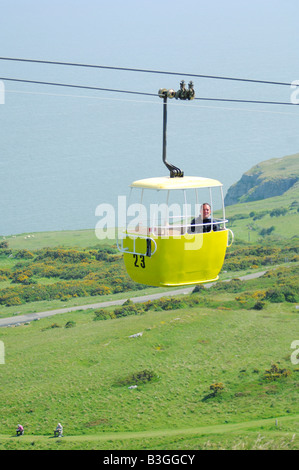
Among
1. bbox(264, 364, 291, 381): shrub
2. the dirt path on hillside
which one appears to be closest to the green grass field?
bbox(264, 364, 291, 381): shrub

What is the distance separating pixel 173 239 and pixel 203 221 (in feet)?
4.92

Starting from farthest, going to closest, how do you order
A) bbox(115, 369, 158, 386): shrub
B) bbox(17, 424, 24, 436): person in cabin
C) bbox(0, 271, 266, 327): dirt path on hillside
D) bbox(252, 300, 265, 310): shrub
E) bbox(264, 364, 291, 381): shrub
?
bbox(0, 271, 266, 327): dirt path on hillside < bbox(252, 300, 265, 310): shrub < bbox(115, 369, 158, 386): shrub < bbox(264, 364, 291, 381): shrub < bbox(17, 424, 24, 436): person in cabin

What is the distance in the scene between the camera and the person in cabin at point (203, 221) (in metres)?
20.1

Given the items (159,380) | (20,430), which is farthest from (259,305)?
(20,430)

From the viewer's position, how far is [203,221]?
20484 millimetres

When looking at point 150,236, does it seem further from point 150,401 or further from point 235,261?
point 235,261

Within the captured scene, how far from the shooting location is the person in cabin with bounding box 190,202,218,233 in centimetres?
2011

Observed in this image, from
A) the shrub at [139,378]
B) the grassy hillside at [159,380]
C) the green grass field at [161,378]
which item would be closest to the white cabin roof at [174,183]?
the green grass field at [161,378]

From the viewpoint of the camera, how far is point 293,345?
9488cm

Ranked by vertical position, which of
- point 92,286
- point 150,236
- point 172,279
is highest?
point 150,236

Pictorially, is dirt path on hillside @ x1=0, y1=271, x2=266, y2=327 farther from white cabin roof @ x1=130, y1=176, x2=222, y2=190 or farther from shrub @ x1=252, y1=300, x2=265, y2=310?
white cabin roof @ x1=130, y1=176, x2=222, y2=190

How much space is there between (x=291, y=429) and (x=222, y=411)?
10.2 m

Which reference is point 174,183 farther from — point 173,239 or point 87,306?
point 87,306
